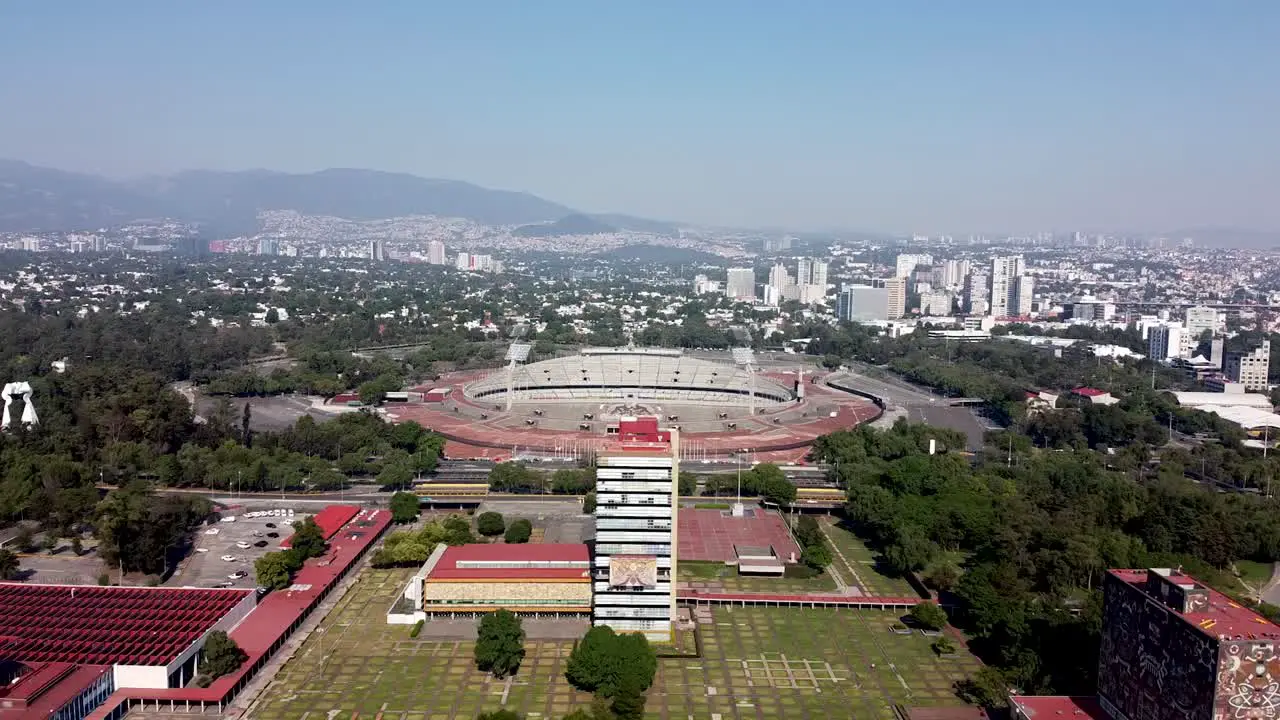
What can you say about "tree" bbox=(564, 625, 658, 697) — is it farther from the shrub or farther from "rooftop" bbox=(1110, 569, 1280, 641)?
"rooftop" bbox=(1110, 569, 1280, 641)

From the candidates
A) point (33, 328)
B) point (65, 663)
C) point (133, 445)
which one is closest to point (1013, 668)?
point (65, 663)

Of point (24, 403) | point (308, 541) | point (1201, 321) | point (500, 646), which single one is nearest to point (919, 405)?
point (308, 541)

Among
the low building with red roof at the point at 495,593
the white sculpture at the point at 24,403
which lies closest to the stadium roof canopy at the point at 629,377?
the white sculpture at the point at 24,403

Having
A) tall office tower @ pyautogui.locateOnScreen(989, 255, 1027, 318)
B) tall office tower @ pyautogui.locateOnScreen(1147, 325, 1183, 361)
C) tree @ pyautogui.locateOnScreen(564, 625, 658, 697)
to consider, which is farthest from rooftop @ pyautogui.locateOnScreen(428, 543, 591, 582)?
tall office tower @ pyautogui.locateOnScreen(989, 255, 1027, 318)

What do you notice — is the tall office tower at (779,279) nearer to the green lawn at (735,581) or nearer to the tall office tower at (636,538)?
the green lawn at (735,581)

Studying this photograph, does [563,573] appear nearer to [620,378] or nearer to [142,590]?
[142,590]

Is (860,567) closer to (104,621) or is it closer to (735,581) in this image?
(735,581)

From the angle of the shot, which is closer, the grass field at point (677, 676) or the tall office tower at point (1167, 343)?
the grass field at point (677, 676)
